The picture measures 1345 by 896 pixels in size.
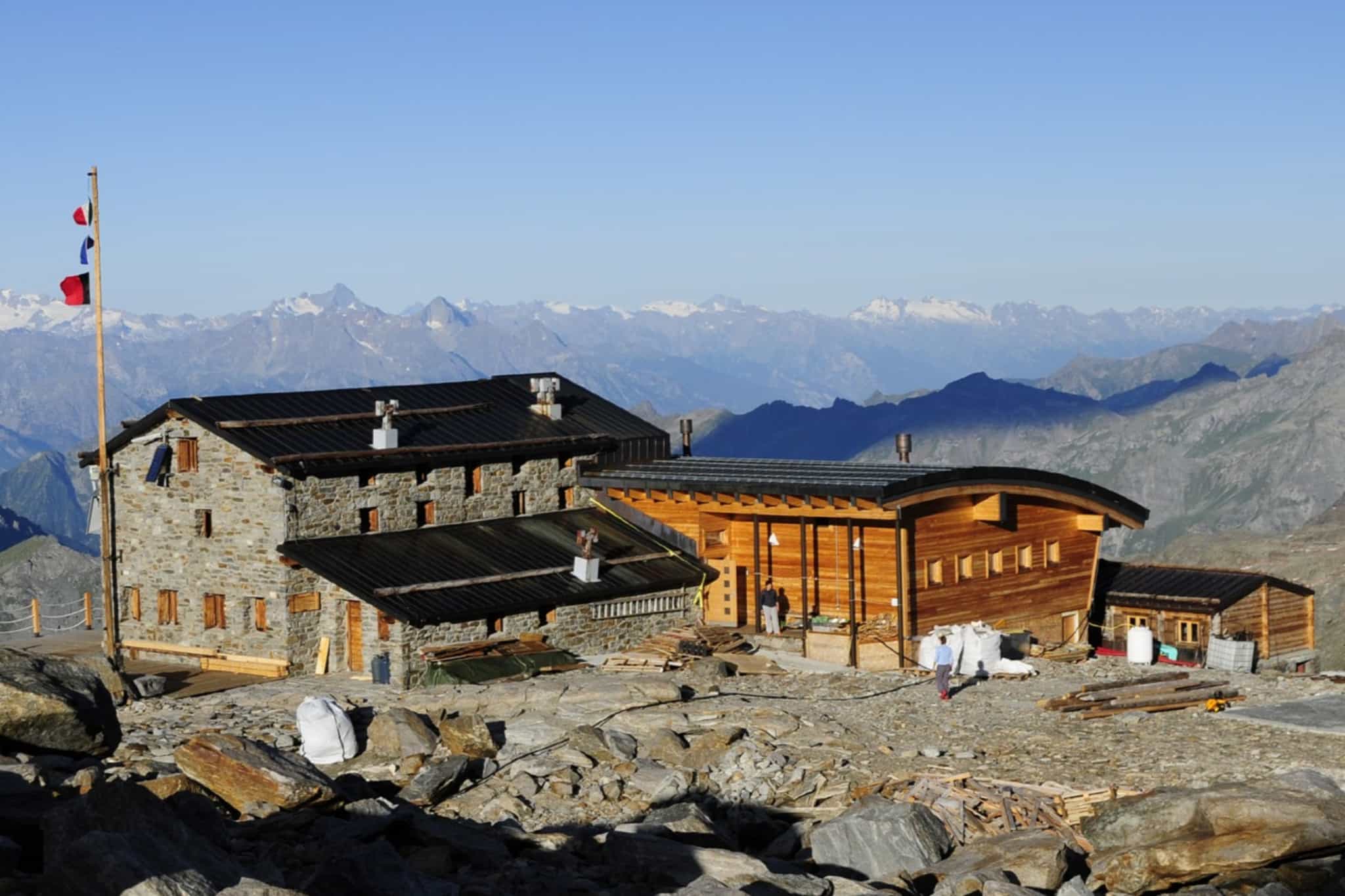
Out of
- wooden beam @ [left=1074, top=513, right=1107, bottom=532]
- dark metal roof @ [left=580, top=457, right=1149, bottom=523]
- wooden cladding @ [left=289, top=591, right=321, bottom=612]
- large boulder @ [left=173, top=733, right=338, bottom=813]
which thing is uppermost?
dark metal roof @ [left=580, top=457, right=1149, bottom=523]

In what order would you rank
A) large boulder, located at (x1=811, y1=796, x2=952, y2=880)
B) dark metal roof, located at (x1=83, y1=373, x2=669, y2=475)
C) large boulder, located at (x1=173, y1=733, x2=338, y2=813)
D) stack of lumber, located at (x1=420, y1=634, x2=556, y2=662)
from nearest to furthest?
large boulder, located at (x1=173, y1=733, x2=338, y2=813)
large boulder, located at (x1=811, y1=796, x2=952, y2=880)
stack of lumber, located at (x1=420, y1=634, x2=556, y2=662)
dark metal roof, located at (x1=83, y1=373, x2=669, y2=475)

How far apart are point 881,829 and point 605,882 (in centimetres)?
538

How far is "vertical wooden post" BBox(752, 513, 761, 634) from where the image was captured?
4884 cm

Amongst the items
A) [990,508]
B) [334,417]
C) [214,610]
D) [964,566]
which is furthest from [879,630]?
[214,610]

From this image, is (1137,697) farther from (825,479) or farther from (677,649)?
(677,649)

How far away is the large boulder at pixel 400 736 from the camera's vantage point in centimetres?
3441

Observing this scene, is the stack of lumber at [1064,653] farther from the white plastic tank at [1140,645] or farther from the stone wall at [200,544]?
the stone wall at [200,544]

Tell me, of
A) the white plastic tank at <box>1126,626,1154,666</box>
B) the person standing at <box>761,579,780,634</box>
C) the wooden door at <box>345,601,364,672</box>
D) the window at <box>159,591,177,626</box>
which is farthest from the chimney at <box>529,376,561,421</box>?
the white plastic tank at <box>1126,626,1154,666</box>

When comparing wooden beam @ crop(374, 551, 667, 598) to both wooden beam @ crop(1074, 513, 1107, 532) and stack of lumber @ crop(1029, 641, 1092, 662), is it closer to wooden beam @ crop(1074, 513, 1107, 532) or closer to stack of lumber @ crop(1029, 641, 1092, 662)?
stack of lumber @ crop(1029, 641, 1092, 662)

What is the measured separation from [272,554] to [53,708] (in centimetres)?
1688

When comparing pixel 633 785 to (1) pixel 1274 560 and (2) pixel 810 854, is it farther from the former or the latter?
(1) pixel 1274 560

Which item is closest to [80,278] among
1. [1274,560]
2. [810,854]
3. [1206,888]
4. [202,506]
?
[202,506]

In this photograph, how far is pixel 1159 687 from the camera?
3884cm

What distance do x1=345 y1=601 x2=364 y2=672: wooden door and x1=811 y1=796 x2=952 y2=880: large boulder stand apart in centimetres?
1883
